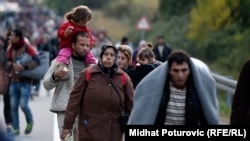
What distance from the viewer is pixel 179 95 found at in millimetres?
8547

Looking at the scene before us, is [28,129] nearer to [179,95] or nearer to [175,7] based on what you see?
[179,95]

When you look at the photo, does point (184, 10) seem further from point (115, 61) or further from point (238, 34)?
point (115, 61)

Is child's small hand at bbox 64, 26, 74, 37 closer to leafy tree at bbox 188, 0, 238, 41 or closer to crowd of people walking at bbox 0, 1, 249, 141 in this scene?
crowd of people walking at bbox 0, 1, 249, 141

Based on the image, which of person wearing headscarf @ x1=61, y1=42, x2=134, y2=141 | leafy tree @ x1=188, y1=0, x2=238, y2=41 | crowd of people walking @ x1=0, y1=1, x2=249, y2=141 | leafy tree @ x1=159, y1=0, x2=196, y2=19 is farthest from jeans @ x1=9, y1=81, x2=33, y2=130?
leafy tree @ x1=159, y1=0, x2=196, y2=19

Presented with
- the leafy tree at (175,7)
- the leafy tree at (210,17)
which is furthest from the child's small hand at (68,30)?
the leafy tree at (175,7)

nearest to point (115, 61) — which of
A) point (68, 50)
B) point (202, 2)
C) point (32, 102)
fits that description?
point (68, 50)

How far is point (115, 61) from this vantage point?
1082cm

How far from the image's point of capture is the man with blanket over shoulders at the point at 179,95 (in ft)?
27.8

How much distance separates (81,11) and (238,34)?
99.3ft

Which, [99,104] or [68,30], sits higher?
[68,30]

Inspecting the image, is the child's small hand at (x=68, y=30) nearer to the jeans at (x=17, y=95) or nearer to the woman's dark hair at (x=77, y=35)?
the woman's dark hair at (x=77, y=35)

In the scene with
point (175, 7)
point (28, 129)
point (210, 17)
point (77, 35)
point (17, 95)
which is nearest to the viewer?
point (77, 35)

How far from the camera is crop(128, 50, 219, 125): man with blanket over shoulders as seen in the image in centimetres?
848

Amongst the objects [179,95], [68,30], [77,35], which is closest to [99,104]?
[77,35]
